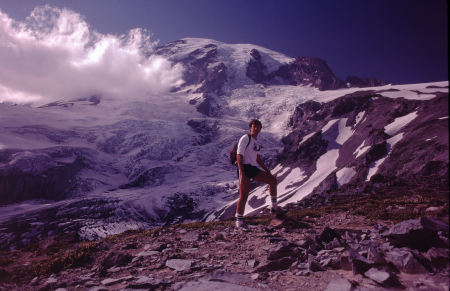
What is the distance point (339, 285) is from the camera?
438 cm

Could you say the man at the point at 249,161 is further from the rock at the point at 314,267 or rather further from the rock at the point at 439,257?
the rock at the point at 439,257

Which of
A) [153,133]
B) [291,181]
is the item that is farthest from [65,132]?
[291,181]

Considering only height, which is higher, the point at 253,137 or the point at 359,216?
the point at 253,137

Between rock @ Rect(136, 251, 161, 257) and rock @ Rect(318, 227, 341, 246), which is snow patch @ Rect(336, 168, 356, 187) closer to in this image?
rock @ Rect(318, 227, 341, 246)

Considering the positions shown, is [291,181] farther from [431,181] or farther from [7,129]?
[7,129]

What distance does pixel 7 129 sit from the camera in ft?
579

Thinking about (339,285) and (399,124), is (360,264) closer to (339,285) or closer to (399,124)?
(339,285)

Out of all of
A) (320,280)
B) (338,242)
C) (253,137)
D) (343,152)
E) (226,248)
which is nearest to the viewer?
(320,280)

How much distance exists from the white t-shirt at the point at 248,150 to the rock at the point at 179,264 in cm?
355

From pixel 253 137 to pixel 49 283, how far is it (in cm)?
641

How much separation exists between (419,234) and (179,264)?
458 cm

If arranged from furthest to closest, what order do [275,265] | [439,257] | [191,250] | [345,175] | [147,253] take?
1. [345,175]
2. [191,250]
3. [147,253]
4. [275,265]
5. [439,257]

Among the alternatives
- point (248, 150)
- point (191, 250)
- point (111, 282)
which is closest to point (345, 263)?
point (191, 250)

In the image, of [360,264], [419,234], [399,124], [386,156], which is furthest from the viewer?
[399,124]
